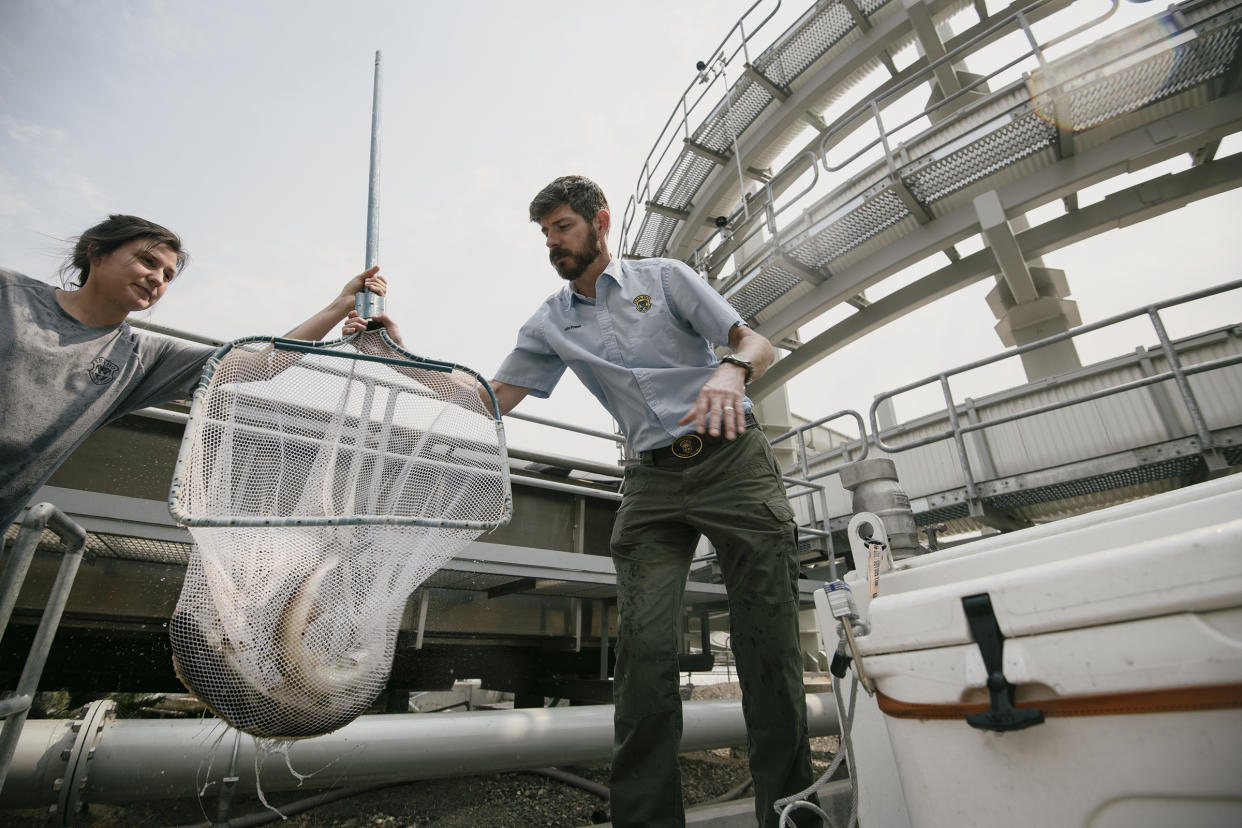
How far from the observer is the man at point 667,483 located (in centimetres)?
145

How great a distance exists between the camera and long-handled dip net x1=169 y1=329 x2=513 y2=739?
46.4 inches

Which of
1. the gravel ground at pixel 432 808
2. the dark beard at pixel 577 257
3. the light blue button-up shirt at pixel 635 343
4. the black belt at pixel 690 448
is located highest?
the dark beard at pixel 577 257

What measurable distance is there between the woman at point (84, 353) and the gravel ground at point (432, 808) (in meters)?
1.91

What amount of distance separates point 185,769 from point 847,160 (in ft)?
21.7

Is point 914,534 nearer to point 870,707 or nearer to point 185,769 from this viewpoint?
point 870,707

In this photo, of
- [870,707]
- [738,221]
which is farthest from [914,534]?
[738,221]

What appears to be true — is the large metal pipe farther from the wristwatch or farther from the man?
Result: the wristwatch

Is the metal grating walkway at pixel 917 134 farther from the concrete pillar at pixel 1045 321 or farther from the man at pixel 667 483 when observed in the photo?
the man at pixel 667 483

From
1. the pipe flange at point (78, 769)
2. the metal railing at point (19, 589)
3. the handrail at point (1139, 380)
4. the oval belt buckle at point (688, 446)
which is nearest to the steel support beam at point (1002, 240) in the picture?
the handrail at point (1139, 380)

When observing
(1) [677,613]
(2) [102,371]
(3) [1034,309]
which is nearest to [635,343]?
(1) [677,613]

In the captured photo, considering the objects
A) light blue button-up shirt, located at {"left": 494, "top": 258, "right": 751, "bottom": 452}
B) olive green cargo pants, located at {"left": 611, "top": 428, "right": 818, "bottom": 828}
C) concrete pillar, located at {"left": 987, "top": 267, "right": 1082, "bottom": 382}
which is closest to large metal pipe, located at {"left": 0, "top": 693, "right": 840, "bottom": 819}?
olive green cargo pants, located at {"left": 611, "top": 428, "right": 818, "bottom": 828}

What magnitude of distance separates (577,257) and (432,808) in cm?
287

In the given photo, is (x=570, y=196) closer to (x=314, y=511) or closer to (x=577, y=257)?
(x=577, y=257)

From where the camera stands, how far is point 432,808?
9.59 feet
